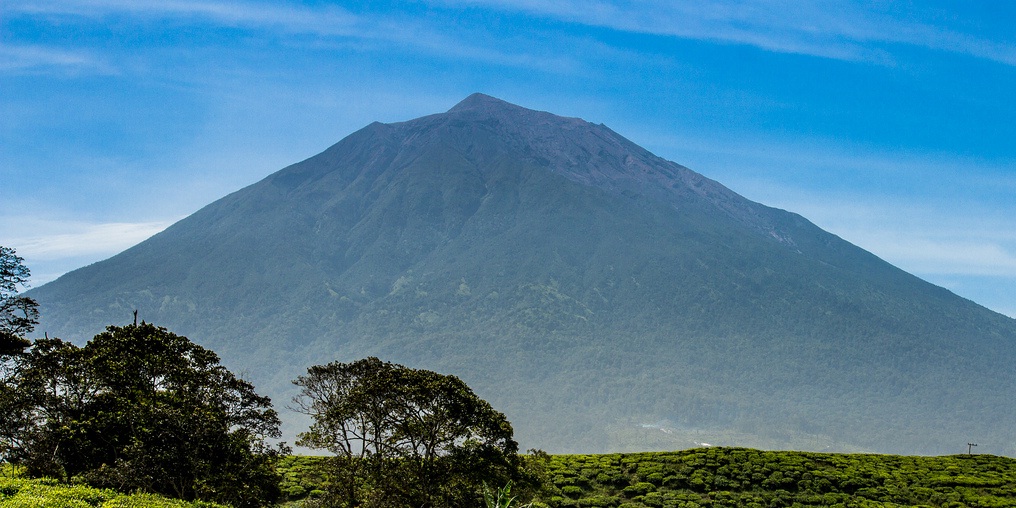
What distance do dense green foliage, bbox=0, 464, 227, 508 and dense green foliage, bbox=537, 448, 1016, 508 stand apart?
18332 millimetres

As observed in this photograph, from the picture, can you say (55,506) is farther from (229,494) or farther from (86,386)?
(86,386)

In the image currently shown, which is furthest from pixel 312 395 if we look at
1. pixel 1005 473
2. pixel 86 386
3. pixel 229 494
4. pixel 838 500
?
pixel 1005 473

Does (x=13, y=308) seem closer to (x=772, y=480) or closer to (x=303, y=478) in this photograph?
(x=303, y=478)

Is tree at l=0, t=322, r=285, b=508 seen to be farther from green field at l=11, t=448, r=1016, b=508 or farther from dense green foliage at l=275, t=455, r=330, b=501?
green field at l=11, t=448, r=1016, b=508

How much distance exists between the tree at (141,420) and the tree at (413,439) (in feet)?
8.52

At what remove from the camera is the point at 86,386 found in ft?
87.1

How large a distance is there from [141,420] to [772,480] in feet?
97.7

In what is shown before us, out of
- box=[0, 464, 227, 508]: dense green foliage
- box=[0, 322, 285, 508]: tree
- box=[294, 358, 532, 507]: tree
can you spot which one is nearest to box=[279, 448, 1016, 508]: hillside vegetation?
box=[294, 358, 532, 507]: tree

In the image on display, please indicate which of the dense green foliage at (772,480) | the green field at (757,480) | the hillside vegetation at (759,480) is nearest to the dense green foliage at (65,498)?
the green field at (757,480)

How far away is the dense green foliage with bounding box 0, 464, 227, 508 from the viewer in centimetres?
1828

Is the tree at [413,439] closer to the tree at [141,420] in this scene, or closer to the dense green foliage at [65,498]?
the tree at [141,420]

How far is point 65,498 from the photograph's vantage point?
1916cm

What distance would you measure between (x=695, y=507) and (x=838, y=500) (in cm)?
735

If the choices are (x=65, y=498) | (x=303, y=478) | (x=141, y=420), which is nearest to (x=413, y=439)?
(x=303, y=478)
